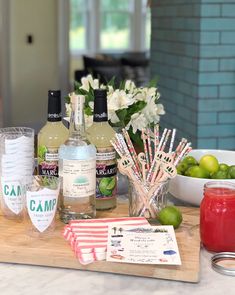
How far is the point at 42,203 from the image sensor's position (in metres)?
1.31

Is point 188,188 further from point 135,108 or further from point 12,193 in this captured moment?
point 12,193

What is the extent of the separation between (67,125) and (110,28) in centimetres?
704

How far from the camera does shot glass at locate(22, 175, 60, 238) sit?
4.29 ft

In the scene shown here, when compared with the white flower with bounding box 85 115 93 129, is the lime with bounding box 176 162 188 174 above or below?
below

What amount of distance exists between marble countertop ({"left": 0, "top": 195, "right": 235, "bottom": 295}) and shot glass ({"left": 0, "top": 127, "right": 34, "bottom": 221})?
0.24 m

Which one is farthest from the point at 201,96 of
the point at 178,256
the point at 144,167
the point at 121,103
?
the point at 178,256

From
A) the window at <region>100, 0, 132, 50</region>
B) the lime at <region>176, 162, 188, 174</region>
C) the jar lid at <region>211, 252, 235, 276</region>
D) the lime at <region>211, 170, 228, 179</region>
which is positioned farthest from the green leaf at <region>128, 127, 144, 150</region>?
the window at <region>100, 0, 132, 50</region>

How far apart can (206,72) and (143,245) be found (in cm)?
202

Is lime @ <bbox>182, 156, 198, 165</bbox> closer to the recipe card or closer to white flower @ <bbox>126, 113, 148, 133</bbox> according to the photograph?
white flower @ <bbox>126, 113, 148, 133</bbox>

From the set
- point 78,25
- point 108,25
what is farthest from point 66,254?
point 108,25

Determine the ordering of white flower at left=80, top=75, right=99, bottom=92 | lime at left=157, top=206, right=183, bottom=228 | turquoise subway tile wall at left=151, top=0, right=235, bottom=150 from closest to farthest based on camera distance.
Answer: lime at left=157, top=206, right=183, bottom=228 → white flower at left=80, top=75, right=99, bottom=92 → turquoise subway tile wall at left=151, top=0, right=235, bottom=150

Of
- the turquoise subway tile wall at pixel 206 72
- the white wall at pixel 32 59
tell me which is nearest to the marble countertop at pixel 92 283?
the turquoise subway tile wall at pixel 206 72

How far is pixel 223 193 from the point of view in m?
1.31

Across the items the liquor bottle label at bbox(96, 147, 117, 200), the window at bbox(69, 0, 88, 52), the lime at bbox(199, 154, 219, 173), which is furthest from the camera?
the window at bbox(69, 0, 88, 52)
